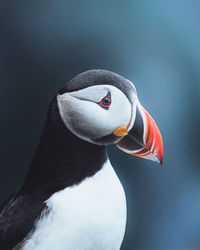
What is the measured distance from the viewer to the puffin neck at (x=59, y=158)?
2.98 ft

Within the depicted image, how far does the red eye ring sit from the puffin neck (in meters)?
0.10

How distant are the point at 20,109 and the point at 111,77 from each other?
620mm

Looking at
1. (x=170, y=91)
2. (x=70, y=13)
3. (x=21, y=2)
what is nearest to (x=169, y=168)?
(x=170, y=91)

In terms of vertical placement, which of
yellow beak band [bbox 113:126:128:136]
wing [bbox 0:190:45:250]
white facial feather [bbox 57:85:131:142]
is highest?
white facial feather [bbox 57:85:131:142]

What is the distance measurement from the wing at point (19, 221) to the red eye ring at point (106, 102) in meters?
0.26

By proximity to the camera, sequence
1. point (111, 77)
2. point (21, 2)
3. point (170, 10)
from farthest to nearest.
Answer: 1. point (170, 10)
2. point (21, 2)
3. point (111, 77)

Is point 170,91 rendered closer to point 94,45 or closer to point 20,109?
point 94,45

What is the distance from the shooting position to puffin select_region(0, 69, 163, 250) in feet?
2.85

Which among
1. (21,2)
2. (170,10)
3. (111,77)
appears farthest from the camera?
(170,10)

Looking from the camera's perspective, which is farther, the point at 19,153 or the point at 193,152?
the point at 193,152

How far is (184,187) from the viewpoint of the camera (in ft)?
5.19

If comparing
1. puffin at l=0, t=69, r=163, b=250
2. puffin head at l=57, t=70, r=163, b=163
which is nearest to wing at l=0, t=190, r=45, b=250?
puffin at l=0, t=69, r=163, b=250

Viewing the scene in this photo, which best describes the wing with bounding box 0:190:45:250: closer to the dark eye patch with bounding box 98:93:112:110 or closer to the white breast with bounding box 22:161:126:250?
the white breast with bounding box 22:161:126:250

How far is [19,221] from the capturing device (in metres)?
0.90
